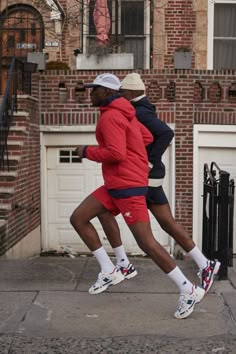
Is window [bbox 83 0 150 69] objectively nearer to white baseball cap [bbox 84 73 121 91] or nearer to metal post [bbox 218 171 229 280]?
metal post [bbox 218 171 229 280]

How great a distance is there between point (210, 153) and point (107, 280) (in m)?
6.03

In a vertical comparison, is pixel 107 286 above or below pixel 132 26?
below

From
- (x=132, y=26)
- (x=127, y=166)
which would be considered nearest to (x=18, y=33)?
(x=132, y=26)

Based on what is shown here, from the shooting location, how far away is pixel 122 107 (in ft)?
15.8

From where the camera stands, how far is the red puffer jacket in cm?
470

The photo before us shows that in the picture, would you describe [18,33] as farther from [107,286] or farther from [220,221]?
[107,286]

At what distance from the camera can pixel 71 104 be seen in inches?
413

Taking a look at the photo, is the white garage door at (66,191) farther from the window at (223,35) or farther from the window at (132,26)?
the window at (223,35)

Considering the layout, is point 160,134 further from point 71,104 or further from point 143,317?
point 71,104

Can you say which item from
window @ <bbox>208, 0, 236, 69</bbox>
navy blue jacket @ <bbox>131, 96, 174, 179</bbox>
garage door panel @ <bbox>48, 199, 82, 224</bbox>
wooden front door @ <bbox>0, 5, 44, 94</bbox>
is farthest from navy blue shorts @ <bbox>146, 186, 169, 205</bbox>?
wooden front door @ <bbox>0, 5, 44, 94</bbox>

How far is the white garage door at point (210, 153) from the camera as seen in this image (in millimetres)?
10641

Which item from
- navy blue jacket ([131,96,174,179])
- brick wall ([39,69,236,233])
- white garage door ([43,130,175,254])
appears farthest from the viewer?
white garage door ([43,130,175,254])

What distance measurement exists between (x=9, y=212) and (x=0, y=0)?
7.51m

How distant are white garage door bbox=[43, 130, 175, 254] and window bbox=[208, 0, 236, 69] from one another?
171 inches
